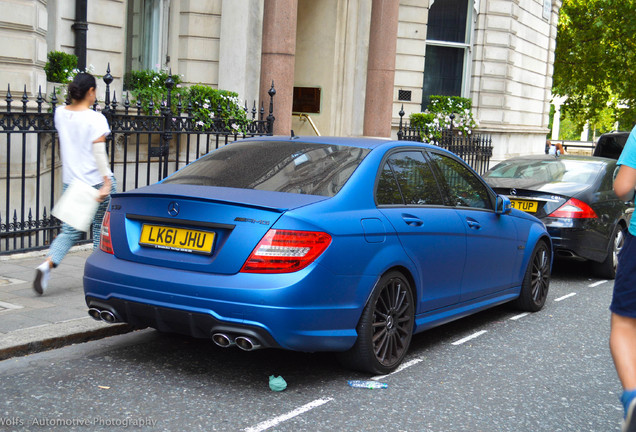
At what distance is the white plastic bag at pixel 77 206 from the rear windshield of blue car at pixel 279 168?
132cm

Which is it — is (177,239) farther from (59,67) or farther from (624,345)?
(59,67)

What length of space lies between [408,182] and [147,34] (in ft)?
32.0

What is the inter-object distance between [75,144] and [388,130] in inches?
450

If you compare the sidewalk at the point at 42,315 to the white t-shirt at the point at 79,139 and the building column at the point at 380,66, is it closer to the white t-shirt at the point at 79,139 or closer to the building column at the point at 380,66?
the white t-shirt at the point at 79,139

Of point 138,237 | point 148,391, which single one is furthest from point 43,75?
point 148,391

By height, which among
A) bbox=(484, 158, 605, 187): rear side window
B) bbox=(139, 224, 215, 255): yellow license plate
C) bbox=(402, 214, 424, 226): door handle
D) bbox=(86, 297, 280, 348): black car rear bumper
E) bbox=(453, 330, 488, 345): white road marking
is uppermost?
bbox=(484, 158, 605, 187): rear side window

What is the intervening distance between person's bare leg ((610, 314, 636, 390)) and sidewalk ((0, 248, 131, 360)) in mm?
3588

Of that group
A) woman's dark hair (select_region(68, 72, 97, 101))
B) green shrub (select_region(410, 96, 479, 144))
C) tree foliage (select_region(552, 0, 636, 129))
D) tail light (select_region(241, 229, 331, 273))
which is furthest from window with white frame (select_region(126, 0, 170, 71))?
tree foliage (select_region(552, 0, 636, 129))

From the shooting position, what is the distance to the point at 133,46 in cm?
1410

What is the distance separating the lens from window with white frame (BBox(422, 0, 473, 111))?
21422 mm

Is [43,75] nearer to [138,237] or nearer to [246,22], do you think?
[246,22]

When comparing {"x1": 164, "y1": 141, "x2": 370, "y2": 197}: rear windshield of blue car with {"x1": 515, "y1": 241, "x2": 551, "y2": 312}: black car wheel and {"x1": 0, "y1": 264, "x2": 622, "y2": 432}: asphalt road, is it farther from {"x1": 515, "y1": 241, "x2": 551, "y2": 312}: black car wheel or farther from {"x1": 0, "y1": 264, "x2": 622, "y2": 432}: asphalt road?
{"x1": 515, "y1": 241, "x2": 551, "y2": 312}: black car wheel

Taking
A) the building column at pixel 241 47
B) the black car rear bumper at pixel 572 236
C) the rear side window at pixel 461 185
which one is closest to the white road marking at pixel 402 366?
the rear side window at pixel 461 185


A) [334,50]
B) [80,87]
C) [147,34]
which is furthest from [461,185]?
[334,50]
